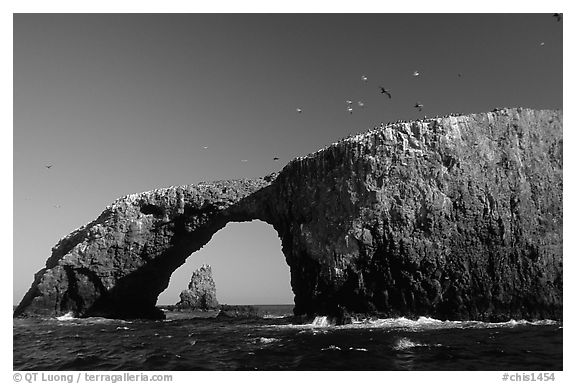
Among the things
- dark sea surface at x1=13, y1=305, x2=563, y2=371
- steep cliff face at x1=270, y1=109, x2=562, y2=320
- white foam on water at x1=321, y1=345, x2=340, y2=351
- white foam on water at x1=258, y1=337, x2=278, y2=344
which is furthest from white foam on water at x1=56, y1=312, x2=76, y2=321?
white foam on water at x1=321, y1=345, x2=340, y2=351

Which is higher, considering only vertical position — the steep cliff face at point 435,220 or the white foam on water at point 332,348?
the steep cliff face at point 435,220

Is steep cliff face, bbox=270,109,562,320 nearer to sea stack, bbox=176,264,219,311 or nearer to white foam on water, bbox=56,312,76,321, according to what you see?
white foam on water, bbox=56,312,76,321

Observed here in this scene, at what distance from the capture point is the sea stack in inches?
3939

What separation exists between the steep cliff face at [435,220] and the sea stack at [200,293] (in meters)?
60.4

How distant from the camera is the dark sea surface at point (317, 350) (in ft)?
58.6

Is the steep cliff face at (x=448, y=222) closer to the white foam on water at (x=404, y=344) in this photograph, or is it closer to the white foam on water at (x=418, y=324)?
the white foam on water at (x=418, y=324)

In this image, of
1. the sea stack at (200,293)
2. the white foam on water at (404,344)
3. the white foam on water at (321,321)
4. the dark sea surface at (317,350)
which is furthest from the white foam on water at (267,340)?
the sea stack at (200,293)

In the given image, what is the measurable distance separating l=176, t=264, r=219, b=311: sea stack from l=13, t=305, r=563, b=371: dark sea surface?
7077cm

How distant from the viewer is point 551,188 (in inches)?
1425

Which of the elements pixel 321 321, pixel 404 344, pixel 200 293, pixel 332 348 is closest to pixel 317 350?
pixel 332 348

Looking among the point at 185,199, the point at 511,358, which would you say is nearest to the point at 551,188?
the point at 511,358

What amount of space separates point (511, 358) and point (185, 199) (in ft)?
129

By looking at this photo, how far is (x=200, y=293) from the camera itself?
101 metres

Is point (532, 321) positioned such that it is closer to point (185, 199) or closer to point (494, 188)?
point (494, 188)
